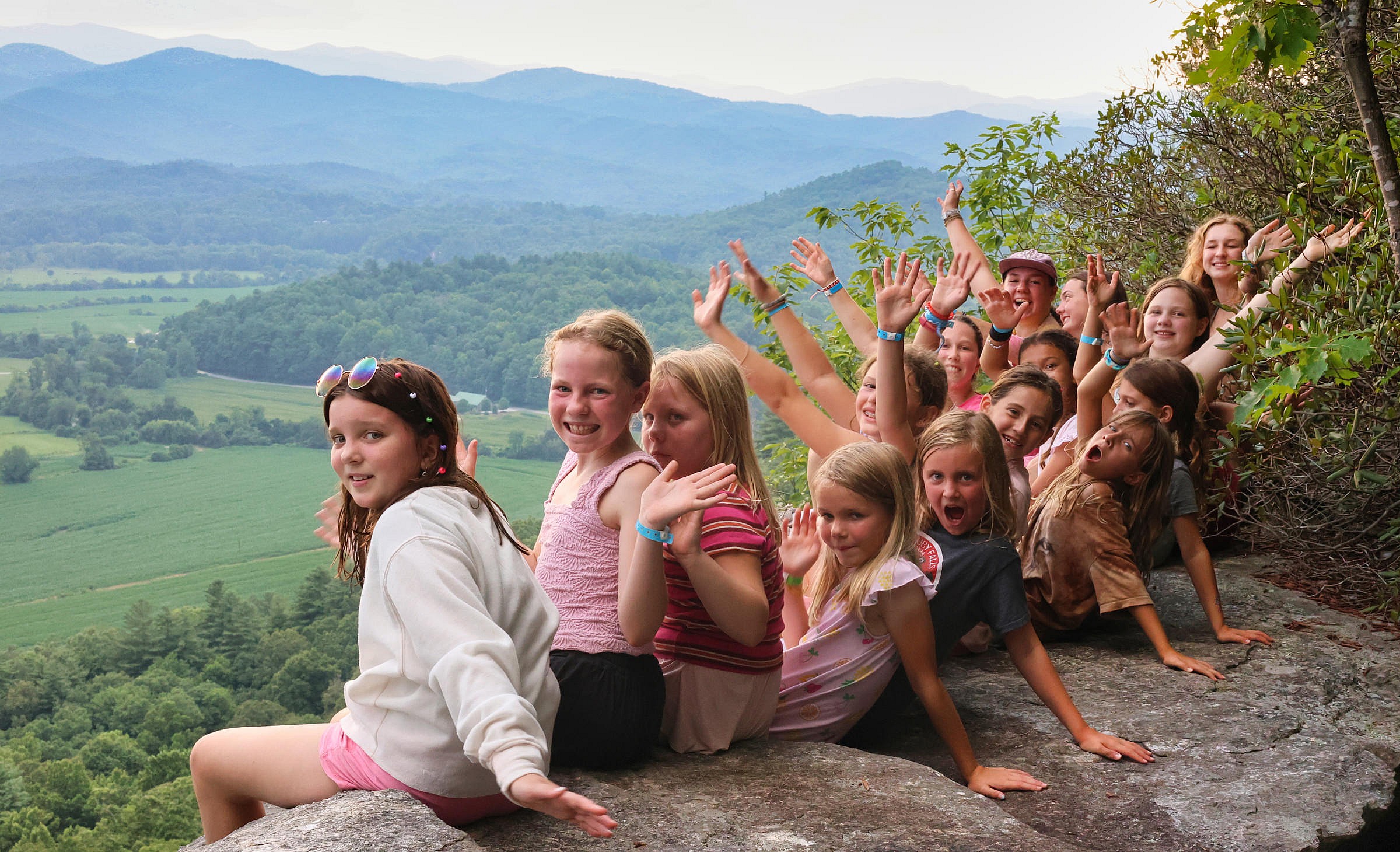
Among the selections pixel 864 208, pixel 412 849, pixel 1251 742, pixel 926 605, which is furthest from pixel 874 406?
pixel 864 208

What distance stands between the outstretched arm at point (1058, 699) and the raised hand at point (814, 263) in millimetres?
1707

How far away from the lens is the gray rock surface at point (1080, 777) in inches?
76.6

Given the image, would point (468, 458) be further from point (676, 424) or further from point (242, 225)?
point (242, 225)

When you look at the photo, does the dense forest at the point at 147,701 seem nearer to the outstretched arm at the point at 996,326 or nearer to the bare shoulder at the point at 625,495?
the outstretched arm at the point at 996,326

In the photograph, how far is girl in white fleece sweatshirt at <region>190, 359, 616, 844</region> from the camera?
5.40ft

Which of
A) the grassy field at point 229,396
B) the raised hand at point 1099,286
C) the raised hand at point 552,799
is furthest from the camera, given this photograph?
the grassy field at point 229,396

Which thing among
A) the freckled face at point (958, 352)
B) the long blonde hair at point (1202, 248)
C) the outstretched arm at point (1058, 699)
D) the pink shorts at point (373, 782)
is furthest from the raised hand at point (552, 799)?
the long blonde hair at point (1202, 248)

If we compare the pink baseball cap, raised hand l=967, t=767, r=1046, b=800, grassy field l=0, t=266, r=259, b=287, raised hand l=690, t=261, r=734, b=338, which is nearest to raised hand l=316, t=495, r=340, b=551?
raised hand l=690, t=261, r=734, b=338

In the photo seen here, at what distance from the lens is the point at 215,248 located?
71.9 meters

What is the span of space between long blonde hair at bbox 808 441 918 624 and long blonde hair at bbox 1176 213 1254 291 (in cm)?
255

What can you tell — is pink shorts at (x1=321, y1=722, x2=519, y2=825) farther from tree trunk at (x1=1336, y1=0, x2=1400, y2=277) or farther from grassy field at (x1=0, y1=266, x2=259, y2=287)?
grassy field at (x1=0, y1=266, x2=259, y2=287)

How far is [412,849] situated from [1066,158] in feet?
22.5

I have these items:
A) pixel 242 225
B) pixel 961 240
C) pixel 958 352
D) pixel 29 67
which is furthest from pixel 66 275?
pixel 958 352

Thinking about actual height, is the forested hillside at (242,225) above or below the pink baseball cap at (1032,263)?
above
